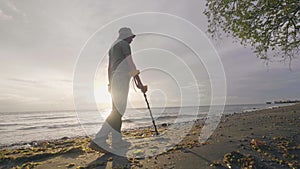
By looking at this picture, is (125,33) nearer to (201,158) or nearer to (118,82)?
(118,82)

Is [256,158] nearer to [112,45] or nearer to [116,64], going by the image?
[116,64]

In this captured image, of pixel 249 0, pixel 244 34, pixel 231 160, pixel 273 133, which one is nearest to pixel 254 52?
pixel 244 34

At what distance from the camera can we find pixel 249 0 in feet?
27.8

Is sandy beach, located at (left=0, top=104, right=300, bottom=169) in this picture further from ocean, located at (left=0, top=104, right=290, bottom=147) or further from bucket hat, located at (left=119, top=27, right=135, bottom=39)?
ocean, located at (left=0, top=104, right=290, bottom=147)

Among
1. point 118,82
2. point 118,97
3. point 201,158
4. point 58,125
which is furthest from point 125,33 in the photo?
point 58,125

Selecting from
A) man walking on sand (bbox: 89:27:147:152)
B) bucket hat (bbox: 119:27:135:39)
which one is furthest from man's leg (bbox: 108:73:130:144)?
bucket hat (bbox: 119:27:135:39)

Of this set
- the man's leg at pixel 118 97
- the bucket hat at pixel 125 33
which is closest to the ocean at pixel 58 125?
the man's leg at pixel 118 97

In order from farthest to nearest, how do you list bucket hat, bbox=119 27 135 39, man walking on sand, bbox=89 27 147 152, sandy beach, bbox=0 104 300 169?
bucket hat, bbox=119 27 135 39 < man walking on sand, bbox=89 27 147 152 < sandy beach, bbox=0 104 300 169

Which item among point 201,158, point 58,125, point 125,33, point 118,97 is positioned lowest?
point 58,125

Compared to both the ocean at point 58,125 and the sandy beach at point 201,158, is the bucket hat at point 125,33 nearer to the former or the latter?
the sandy beach at point 201,158

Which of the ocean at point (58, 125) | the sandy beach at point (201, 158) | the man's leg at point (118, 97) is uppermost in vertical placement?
the man's leg at point (118, 97)

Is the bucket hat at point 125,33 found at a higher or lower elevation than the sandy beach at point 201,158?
higher

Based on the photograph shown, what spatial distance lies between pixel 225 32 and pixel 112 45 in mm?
6340

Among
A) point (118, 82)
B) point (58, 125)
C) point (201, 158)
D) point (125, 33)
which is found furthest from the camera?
point (58, 125)
